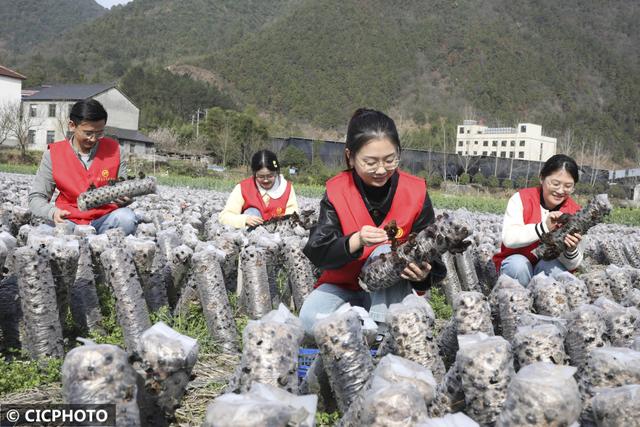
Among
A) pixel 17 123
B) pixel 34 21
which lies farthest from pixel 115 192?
pixel 34 21

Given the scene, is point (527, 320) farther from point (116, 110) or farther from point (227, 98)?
point (227, 98)

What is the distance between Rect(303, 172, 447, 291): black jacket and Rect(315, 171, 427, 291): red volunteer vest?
3 centimetres

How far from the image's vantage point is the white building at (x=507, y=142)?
78.5 meters

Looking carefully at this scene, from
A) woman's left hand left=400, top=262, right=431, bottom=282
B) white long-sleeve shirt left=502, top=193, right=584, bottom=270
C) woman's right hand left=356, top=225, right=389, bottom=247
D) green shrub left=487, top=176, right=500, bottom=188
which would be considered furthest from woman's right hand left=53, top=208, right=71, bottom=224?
green shrub left=487, top=176, right=500, bottom=188

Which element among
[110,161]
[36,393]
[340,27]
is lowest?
[36,393]

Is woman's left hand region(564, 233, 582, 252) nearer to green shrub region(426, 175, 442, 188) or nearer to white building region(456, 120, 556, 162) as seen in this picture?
green shrub region(426, 175, 442, 188)

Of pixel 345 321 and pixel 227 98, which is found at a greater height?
pixel 227 98

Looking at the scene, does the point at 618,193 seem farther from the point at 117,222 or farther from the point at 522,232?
the point at 117,222

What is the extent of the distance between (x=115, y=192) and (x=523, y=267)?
323cm

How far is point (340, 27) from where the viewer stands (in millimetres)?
117750

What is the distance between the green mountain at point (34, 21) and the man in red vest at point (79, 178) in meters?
145

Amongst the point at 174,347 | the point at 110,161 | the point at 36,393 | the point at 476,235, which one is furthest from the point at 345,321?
the point at 476,235

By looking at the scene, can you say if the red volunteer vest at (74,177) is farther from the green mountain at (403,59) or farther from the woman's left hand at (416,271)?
the green mountain at (403,59)

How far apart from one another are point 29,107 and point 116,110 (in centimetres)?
799
